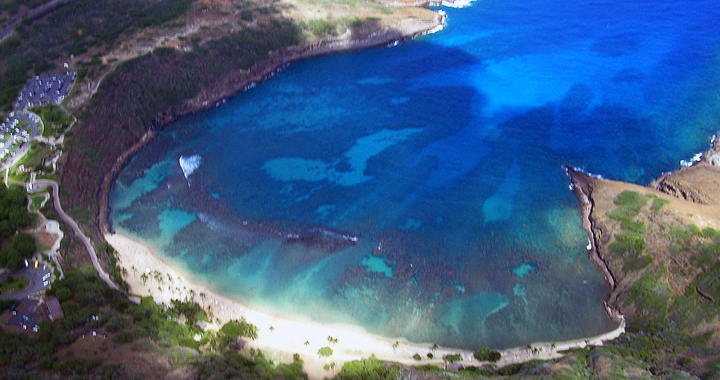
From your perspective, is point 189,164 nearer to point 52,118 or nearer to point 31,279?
point 52,118

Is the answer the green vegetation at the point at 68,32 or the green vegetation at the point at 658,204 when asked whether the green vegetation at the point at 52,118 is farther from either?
the green vegetation at the point at 658,204

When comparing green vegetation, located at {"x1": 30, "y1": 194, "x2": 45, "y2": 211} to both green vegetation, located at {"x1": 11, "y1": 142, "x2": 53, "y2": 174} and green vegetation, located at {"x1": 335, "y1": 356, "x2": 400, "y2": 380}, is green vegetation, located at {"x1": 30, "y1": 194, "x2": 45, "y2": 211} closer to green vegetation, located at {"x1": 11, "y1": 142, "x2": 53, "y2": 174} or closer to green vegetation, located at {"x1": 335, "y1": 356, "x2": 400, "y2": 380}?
green vegetation, located at {"x1": 11, "y1": 142, "x2": 53, "y2": 174}

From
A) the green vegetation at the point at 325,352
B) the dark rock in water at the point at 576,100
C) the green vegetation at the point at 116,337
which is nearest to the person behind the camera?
the green vegetation at the point at 116,337

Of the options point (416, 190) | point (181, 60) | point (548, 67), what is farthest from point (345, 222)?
point (548, 67)

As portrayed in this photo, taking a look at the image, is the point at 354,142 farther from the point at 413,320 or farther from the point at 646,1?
the point at 646,1

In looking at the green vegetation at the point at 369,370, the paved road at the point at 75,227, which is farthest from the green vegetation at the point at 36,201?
the green vegetation at the point at 369,370

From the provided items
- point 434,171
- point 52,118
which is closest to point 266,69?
point 52,118
